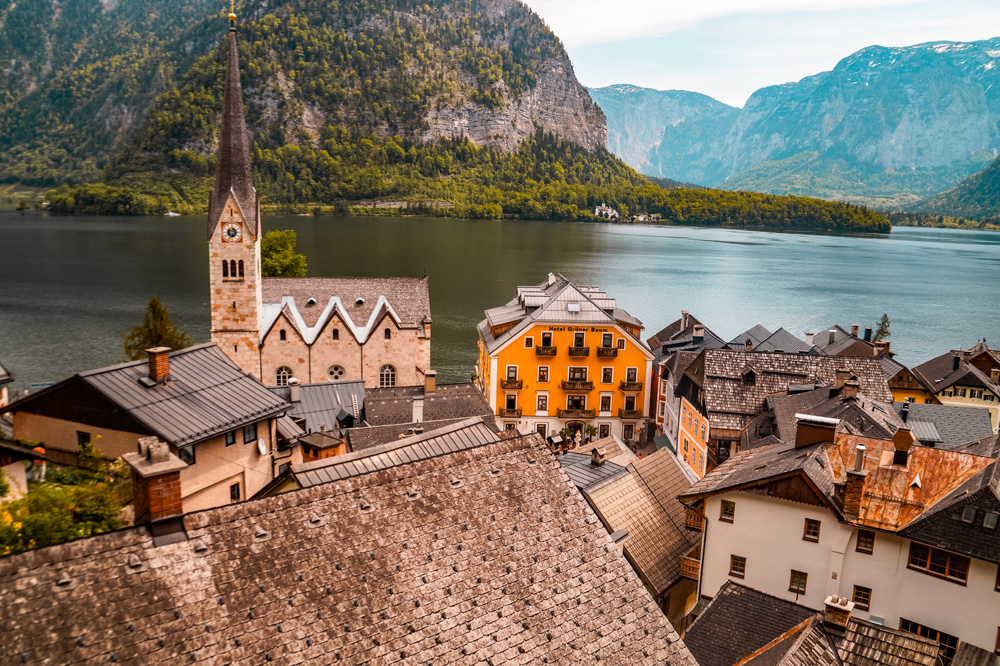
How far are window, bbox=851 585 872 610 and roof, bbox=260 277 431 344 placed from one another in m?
40.9

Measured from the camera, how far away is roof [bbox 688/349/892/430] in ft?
143

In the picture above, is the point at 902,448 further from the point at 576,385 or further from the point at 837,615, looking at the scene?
the point at 576,385

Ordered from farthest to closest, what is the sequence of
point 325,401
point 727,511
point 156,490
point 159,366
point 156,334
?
point 156,334
point 325,401
point 727,511
point 159,366
point 156,490

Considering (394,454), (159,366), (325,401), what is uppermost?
(394,454)

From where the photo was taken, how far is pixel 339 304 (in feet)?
196

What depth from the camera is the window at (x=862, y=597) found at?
80.1 feet

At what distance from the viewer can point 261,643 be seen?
9.71 m

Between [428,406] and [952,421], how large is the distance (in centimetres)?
2912

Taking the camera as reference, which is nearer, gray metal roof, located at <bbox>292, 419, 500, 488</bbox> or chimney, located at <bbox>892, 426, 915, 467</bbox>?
gray metal roof, located at <bbox>292, 419, 500, 488</bbox>

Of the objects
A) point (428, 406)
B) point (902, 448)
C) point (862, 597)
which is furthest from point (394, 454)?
point (428, 406)

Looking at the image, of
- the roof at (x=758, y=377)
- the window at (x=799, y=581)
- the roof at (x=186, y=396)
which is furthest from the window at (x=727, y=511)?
the roof at (x=758, y=377)

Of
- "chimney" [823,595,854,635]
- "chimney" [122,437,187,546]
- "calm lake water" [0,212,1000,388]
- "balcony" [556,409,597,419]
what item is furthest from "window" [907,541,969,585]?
"calm lake water" [0,212,1000,388]

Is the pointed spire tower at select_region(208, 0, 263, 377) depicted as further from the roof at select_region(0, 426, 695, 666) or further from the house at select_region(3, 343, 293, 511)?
the roof at select_region(0, 426, 695, 666)

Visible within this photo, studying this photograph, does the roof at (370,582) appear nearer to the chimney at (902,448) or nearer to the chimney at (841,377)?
the chimney at (902,448)
